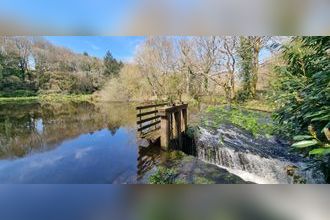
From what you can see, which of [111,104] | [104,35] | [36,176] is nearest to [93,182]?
[36,176]

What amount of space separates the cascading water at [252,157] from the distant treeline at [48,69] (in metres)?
1.21

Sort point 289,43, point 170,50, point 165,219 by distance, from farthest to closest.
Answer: point 170,50 → point 289,43 → point 165,219

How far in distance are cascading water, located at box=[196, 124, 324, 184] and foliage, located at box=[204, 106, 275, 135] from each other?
0.20 feet

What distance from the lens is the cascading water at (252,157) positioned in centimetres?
317

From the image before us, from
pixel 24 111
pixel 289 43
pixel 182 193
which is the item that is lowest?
pixel 182 193

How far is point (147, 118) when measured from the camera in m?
3.41

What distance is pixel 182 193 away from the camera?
122 inches

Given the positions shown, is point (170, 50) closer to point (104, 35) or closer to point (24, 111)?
point (104, 35)

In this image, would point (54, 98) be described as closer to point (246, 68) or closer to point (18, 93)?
point (18, 93)

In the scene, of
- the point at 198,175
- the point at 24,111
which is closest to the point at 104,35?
the point at 24,111
